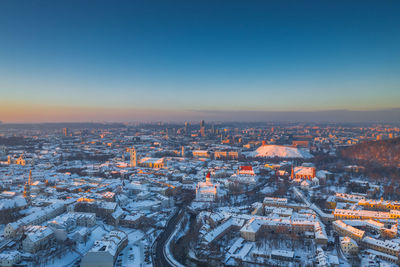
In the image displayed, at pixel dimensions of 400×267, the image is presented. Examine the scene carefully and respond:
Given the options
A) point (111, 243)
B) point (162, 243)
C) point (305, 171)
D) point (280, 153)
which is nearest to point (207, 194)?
point (162, 243)

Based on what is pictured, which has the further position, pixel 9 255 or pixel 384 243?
pixel 384 243

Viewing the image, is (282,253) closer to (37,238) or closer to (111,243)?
(111,243)

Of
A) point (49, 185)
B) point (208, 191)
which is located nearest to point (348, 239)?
point (208, 191)

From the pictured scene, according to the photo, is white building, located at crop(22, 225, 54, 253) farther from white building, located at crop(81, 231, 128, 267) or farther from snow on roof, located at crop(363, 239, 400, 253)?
snow on roof, located at crop(363, 239, 400, 253)

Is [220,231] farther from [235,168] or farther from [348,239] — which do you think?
[235,168]

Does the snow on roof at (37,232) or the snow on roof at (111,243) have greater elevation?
the snow on roof at (37,232)

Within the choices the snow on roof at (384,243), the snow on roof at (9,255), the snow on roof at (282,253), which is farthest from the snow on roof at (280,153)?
the snow on roof at (9,255)

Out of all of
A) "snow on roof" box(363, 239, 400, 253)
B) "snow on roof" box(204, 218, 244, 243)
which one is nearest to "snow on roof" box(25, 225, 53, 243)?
"snow on roof" box(204, 218, 244, 243)

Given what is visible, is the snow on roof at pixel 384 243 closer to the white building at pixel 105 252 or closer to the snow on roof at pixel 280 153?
the white building at pixel 105 252
